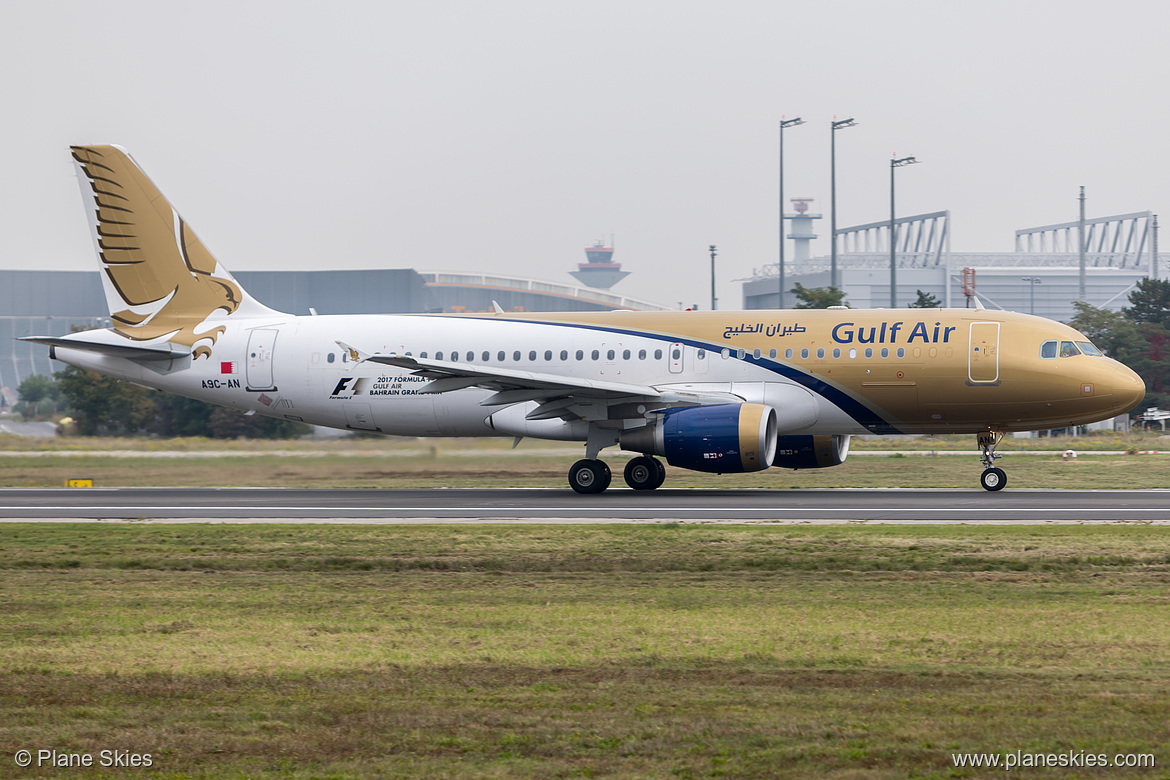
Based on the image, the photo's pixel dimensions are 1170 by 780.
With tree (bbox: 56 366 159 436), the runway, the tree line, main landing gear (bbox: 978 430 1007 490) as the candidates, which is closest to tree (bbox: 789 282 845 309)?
the tree line

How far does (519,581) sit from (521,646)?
3538 millimetres

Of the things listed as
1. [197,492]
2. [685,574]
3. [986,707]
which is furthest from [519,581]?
[197,492]

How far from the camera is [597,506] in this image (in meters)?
21.6

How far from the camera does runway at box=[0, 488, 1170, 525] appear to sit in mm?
19078

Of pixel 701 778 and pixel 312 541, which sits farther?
pixel 312 541

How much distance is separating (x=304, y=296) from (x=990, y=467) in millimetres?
102955

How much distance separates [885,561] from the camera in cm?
1373

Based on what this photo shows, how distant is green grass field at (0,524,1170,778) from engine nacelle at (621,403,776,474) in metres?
6.85

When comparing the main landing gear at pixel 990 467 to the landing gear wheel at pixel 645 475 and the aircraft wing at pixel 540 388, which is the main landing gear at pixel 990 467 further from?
the landing gear wheel at pixel 645 475

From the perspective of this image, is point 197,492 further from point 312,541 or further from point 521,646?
point 521,646

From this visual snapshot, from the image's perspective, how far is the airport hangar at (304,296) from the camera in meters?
115

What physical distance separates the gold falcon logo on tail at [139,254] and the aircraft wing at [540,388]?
6.65 meters

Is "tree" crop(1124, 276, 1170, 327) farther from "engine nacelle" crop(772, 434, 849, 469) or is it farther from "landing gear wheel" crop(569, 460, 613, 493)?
"landing gear wheel" crop(569, 460, 613, 493)

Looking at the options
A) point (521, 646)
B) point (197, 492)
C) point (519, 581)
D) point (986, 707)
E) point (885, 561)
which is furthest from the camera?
point (197, 492)
